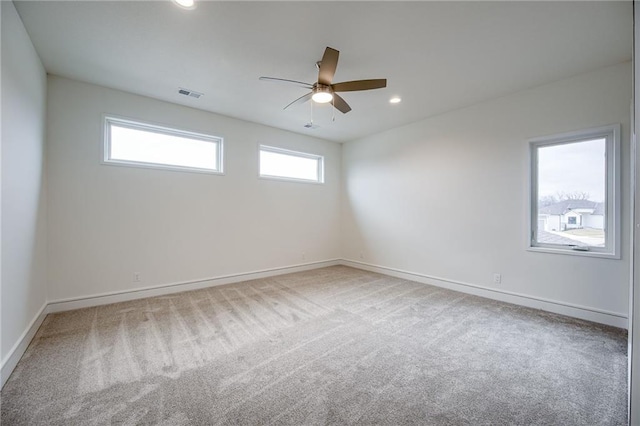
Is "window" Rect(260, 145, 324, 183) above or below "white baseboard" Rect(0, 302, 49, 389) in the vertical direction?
above

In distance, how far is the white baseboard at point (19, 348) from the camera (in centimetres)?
193

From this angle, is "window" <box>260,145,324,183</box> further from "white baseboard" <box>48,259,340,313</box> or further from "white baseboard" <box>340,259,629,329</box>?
"white baseboard" <box>340,259,629,329</box>

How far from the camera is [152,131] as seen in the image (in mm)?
3955

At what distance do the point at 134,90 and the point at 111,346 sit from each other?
10.6 ft

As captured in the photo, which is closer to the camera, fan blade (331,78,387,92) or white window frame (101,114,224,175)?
fan blade (331,78,387,92)

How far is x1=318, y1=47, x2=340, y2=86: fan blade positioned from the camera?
87.7 inches

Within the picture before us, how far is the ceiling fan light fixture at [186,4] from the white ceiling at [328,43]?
60mm

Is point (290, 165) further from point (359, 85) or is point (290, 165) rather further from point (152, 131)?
point (359, 85)

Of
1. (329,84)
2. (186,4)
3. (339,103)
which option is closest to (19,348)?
(186,4)

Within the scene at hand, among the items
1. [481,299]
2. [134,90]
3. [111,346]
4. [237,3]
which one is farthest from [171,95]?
[481,299]

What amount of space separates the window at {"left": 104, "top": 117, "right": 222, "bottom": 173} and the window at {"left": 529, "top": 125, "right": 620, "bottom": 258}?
487 cm

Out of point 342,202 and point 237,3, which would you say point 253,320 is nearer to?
point 237,3

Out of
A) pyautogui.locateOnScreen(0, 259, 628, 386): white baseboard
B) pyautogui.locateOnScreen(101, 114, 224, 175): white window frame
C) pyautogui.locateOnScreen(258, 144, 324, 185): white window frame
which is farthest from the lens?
pyautogui.locateOnScreen(258, 144, 324, 185): white window frame

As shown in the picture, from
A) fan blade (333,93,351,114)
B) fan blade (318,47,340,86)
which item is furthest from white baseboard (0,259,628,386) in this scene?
fan blade (318,47,340,86)
